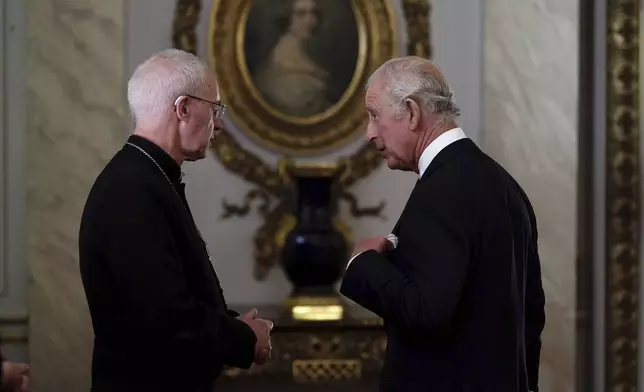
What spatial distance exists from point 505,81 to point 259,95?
135cm

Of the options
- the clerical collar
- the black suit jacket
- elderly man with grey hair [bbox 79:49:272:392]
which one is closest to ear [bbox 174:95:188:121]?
elderly man with grey hair [bbox 79:49:272:392]

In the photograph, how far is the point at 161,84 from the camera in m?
2.45

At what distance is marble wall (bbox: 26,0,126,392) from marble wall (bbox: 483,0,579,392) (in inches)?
82.7

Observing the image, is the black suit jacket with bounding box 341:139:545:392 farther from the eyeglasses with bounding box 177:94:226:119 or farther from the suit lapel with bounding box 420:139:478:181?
the eyeglasses with bounding box 177:94:226:119

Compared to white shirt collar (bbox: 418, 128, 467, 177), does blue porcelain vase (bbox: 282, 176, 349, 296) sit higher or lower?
lower

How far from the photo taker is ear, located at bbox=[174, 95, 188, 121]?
2467 millimetres

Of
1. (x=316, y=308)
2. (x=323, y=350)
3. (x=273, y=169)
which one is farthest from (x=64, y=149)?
(x=323, y=350)

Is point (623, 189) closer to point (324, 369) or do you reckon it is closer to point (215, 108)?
point (324, 369)

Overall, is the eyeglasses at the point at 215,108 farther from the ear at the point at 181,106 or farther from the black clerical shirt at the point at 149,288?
the black clerical shirt at the point at 149,288

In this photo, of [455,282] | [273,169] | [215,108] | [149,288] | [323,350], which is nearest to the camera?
[455,282]

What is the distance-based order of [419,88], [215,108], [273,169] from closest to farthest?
[419,88], [215,108], [273,169]

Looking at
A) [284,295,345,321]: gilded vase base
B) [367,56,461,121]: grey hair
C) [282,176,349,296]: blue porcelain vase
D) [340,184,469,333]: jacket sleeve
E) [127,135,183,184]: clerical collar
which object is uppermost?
[367,56,461,121]: grey hair

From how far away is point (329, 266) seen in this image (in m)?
4.52

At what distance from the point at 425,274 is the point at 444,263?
2.1 inches
